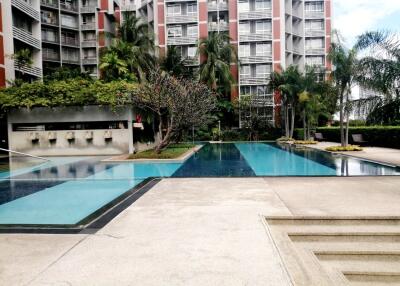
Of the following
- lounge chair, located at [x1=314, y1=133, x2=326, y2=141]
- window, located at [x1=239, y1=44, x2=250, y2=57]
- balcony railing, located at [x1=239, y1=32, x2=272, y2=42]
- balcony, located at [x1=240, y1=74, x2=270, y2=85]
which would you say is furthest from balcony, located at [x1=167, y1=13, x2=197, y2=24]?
lounge chair, located at [x1=314, y1=133, x2=326, y2=141]

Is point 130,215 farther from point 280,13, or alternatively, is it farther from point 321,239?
point 280,13

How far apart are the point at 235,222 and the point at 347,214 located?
2.14 metres

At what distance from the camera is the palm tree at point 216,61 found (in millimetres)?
38753

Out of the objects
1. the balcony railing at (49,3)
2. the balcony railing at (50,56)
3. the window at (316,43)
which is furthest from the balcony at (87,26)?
the window at (316,43)

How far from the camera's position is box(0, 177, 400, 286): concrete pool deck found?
3.93 meters

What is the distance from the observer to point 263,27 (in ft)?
148

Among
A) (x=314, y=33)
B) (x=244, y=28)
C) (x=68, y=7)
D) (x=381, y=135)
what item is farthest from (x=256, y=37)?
(x=68, y=7)

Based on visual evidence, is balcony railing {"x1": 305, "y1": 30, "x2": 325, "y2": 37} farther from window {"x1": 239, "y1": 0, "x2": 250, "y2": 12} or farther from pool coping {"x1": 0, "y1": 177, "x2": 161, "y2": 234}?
pool coping {"x1": 0, "y1": 177, "x2": 161, "y2": 234}

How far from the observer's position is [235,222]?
19.6ft

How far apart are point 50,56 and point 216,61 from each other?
87.8 feet

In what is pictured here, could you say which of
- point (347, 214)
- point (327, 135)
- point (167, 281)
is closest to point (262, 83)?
point (327, 135)

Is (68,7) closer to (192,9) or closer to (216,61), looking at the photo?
(192,9)

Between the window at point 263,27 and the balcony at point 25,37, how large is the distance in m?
26.6

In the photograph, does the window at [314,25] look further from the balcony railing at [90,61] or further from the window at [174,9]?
the balcony railing at [90,61]
